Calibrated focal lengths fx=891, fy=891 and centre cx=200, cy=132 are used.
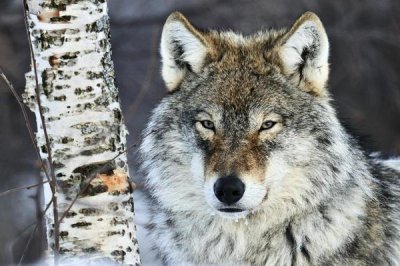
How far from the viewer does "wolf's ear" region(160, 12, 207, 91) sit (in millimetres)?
4227

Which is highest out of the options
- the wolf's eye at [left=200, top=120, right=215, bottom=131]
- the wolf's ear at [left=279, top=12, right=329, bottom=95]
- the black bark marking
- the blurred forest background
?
the wolf's ear at [left=279, top=12, right=329, bottom=95]

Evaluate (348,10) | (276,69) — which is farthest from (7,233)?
(348,10)

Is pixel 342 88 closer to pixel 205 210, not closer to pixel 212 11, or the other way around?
pixel 212 11

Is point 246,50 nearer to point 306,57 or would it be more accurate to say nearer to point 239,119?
point 306,57

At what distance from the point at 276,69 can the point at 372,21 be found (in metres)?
7.63

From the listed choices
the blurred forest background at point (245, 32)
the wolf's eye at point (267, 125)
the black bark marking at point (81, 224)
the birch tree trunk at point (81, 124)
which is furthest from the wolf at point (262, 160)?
the blurred forest background at point (245, 32)

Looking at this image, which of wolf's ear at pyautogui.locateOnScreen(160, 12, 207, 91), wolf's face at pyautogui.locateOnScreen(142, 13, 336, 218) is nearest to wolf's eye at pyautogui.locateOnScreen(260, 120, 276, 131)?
wolf's face at pyautogui.locateOnScreen(142, 13, 336, 218)

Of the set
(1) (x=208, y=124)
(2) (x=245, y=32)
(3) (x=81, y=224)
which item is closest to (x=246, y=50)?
(1) (x=208, y=124)

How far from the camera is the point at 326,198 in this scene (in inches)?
163

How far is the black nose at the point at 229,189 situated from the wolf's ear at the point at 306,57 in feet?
2.14

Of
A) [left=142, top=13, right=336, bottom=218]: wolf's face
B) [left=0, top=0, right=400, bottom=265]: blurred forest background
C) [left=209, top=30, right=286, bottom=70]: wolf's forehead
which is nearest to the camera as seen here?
[left=142, top=13, right=336, bottom=218]: wolf's face

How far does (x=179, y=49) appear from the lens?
14.3 feet

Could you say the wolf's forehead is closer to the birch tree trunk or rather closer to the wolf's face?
the wolf's face

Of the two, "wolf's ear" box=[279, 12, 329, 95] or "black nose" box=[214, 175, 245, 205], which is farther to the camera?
"wolf's ear" box=[279, 12, 329, 95]
